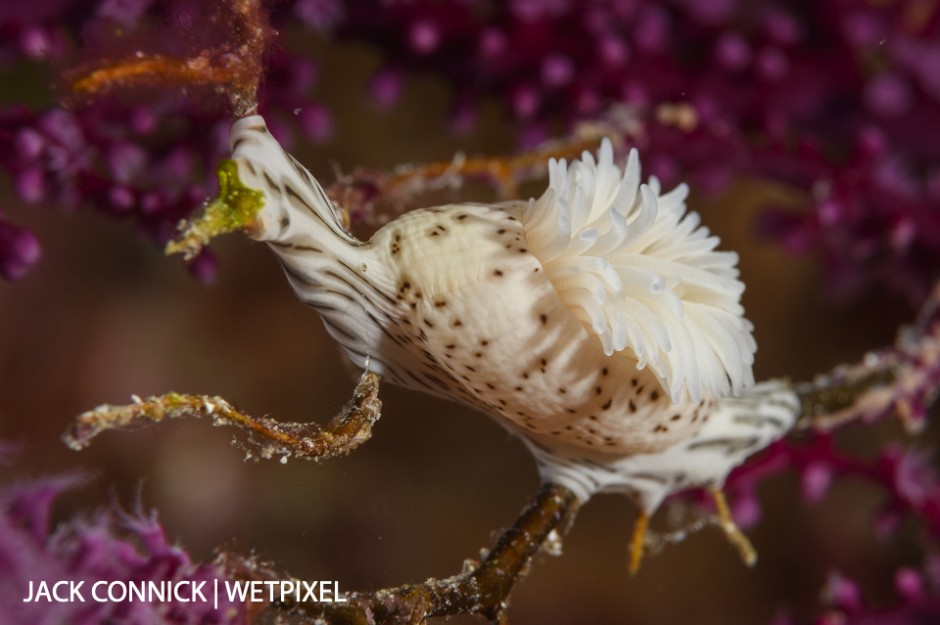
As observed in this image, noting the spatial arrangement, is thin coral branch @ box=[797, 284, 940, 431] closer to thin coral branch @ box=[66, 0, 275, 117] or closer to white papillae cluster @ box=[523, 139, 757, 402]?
white papillae cluster @ box=[523, 139, 757, 402]

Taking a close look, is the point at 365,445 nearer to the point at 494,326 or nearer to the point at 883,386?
the point at 494,326

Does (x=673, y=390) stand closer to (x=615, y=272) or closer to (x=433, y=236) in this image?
(x=615, y=272)

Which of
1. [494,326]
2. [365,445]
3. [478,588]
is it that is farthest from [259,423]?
[365,445]

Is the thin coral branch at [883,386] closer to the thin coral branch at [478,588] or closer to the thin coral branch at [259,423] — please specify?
the thin coral branch at [478,588]

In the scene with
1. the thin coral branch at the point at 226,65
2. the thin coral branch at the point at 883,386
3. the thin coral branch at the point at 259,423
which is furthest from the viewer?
the thin coral branch at the point at 883,386

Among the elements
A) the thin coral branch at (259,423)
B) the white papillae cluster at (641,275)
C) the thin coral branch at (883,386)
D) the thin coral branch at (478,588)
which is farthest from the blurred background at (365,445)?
the thin coral branch at (883,386)

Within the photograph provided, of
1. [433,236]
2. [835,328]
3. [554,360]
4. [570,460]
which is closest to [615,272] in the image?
[554,360]
